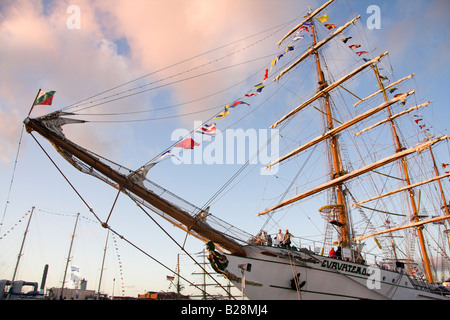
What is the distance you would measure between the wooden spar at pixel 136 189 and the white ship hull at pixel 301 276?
1.39 metres

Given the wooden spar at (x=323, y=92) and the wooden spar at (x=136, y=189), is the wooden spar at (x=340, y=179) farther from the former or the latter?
the wooden spar at (x=136, y=189)

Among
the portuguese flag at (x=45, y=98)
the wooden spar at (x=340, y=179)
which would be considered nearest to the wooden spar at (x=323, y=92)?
the wooden spar at (x=340, y=179)

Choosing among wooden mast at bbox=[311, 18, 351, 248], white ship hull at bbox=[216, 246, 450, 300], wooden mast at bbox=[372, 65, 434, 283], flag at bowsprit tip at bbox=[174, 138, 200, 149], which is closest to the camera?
flag at bowsprit tip at bbox=[174, 138, 200, 149]

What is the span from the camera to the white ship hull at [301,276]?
1364 cm

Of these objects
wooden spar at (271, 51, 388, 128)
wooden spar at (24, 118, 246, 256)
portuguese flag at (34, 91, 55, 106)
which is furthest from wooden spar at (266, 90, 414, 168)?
portuguese flag at (34, 91, 55, 106)

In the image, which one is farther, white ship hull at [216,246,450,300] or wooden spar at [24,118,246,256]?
white ship hull at [216,246,450,300]

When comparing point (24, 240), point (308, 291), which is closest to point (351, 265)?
point (308, 291)

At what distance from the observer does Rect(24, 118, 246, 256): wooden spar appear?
10961mm

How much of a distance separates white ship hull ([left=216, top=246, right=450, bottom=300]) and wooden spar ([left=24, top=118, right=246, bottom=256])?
54.9 inches

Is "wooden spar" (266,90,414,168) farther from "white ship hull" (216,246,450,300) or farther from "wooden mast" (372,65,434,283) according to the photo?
"white ship hull" (216,246,450,300)

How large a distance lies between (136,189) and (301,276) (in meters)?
9.01

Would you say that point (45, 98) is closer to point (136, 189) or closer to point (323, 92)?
point (136, 189)
